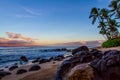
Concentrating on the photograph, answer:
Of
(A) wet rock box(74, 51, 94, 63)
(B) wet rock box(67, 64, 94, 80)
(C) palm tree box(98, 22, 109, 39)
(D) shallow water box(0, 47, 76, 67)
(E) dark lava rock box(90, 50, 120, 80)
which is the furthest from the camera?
(C) palm tree box(98, 22, 109, 39)

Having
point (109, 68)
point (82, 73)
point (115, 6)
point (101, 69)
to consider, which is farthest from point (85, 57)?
point (115, 6)

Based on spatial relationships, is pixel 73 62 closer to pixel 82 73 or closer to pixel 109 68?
pixel 82 73

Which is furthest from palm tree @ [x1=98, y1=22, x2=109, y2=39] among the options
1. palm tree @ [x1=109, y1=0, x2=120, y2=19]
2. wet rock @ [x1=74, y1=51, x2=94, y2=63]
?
wet rock @ [x1=74, y1=51, x2=94, y2=63]

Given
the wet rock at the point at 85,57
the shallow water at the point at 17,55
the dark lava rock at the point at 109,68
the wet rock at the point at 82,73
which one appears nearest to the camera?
the dark lava rock at the point at 109,68

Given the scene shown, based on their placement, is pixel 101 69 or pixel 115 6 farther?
pixel 115 6

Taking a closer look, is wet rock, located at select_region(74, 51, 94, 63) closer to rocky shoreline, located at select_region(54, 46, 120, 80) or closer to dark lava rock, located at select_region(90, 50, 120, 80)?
rocky shoreline, located at select_region(54, 46, 120, 80)

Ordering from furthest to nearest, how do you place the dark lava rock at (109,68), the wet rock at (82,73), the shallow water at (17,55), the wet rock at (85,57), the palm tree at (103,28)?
the palm tree at (103,28), the shallow water at (17,55), the wet rock at (85,57), the wet rock at (82,73), the dark lava rock at (109,68)

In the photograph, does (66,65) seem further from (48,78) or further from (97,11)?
(97,11)

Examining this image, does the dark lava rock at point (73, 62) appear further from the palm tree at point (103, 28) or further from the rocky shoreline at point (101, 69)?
the palm tree at point (103, 28)

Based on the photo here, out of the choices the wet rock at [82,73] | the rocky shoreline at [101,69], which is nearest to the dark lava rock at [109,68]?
the rocky shoreline at [101,69]

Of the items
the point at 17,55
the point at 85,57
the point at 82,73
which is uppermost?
the point at 85,57

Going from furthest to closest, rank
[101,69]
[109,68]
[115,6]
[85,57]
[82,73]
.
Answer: [115,6], [85,57], [82,73], [101,69], [109,68]

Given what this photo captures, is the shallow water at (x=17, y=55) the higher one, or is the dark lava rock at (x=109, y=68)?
the dark lava rock at (x=109, y=68)

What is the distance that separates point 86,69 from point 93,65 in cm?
52
